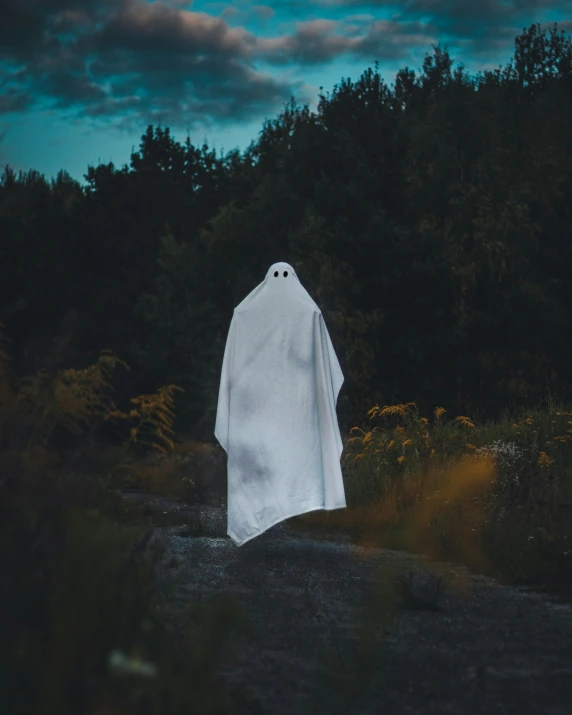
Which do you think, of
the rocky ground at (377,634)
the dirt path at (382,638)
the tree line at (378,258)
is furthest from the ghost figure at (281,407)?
the tree line at (378,258)

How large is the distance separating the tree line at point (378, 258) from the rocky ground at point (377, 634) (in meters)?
16.1

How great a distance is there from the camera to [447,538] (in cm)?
944

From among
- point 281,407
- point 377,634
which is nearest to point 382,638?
point 377,634

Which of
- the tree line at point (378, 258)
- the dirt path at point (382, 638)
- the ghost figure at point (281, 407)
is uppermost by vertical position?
the tree line at point (378, 258)

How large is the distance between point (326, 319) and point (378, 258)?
10.2 feet

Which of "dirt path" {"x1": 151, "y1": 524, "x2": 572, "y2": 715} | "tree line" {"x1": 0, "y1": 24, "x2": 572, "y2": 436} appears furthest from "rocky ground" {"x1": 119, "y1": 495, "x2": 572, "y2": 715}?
"tree line" {"x1": 0, "y1": 24, "x2": 572, "y2": 436}

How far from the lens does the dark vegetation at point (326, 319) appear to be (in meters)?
3.41

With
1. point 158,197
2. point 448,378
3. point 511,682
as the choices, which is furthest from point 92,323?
point 511,682

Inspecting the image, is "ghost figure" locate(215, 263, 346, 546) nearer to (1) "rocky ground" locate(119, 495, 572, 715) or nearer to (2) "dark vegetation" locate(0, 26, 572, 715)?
(1) "rocky ground" locate(119, 495, 572, 715)

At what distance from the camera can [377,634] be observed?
18.5ft

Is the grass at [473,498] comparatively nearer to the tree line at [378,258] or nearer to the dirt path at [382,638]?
the dirt path at [382,638]

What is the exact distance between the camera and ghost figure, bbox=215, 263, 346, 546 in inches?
384

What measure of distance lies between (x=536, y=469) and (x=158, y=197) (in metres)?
34.9

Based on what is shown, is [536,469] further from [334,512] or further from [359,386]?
[359,386]
